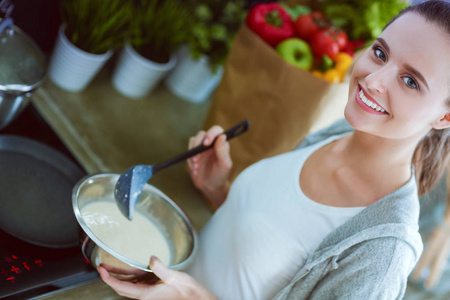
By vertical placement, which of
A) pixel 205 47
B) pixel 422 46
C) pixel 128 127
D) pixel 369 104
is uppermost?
pixel 422 46

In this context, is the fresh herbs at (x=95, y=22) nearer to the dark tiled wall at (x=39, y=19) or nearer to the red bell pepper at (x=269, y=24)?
the dark tiled wall at (x=39, y=19)

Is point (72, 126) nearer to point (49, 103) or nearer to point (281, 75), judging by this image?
point (49, 103)

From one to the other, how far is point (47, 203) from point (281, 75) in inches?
28.3

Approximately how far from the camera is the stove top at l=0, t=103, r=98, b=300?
761 millimetres

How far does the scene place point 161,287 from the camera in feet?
2.70

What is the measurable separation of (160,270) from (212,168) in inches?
14.7

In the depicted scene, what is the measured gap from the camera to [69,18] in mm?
1515

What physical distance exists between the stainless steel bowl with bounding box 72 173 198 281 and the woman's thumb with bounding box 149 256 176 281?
15mm

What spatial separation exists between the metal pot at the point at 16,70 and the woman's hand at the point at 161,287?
33cm

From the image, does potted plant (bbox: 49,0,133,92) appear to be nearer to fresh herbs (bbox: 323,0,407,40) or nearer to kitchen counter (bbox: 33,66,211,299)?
kitchen counter (bbox: 33,66,211,299)

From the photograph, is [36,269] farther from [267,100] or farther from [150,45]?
[150,45]

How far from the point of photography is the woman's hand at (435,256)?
2.07 m

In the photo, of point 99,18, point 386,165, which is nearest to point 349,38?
point 99,18

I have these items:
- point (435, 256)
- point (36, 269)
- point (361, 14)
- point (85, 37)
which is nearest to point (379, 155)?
point (36, 269)
